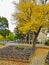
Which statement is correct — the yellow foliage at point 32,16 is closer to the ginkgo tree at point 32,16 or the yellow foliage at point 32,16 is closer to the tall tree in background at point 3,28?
the ginkgo tree at point 32,16

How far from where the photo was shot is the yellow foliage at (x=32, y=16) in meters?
18.0

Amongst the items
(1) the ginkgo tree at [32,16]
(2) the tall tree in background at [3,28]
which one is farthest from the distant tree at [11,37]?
(1) the ginkgo tree at [32,16]

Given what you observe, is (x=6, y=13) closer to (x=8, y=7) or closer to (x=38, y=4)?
(x=8, y=7)

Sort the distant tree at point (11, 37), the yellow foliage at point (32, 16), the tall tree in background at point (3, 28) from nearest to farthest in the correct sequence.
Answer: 1. the yellow foliage at point (32, 16)
2. the tall tree in background at point (3, 28)
3. the distant tree at point (11, 37)

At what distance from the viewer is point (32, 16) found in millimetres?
18688

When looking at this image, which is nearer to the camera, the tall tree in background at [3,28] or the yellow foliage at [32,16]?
the yellow foliage at [32,16]

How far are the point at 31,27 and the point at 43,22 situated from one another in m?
1.27

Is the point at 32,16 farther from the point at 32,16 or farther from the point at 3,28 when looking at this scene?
the point at 3,28

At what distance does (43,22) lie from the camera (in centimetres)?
1844

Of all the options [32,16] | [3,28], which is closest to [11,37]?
[3,28]

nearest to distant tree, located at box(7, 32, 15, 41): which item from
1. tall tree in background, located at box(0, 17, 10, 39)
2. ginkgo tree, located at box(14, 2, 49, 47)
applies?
tall tree in background, located at box(0, 17, 10, 39)

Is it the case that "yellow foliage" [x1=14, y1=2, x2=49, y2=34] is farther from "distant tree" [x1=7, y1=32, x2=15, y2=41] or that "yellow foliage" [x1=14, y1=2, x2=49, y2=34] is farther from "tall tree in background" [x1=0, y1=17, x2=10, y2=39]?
"distant tree" [x1=7, y1=32, x2=15, y2=41]

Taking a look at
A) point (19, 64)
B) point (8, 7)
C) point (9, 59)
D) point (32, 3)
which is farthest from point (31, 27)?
point (8, 7)

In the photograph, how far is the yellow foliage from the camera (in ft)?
59.2
